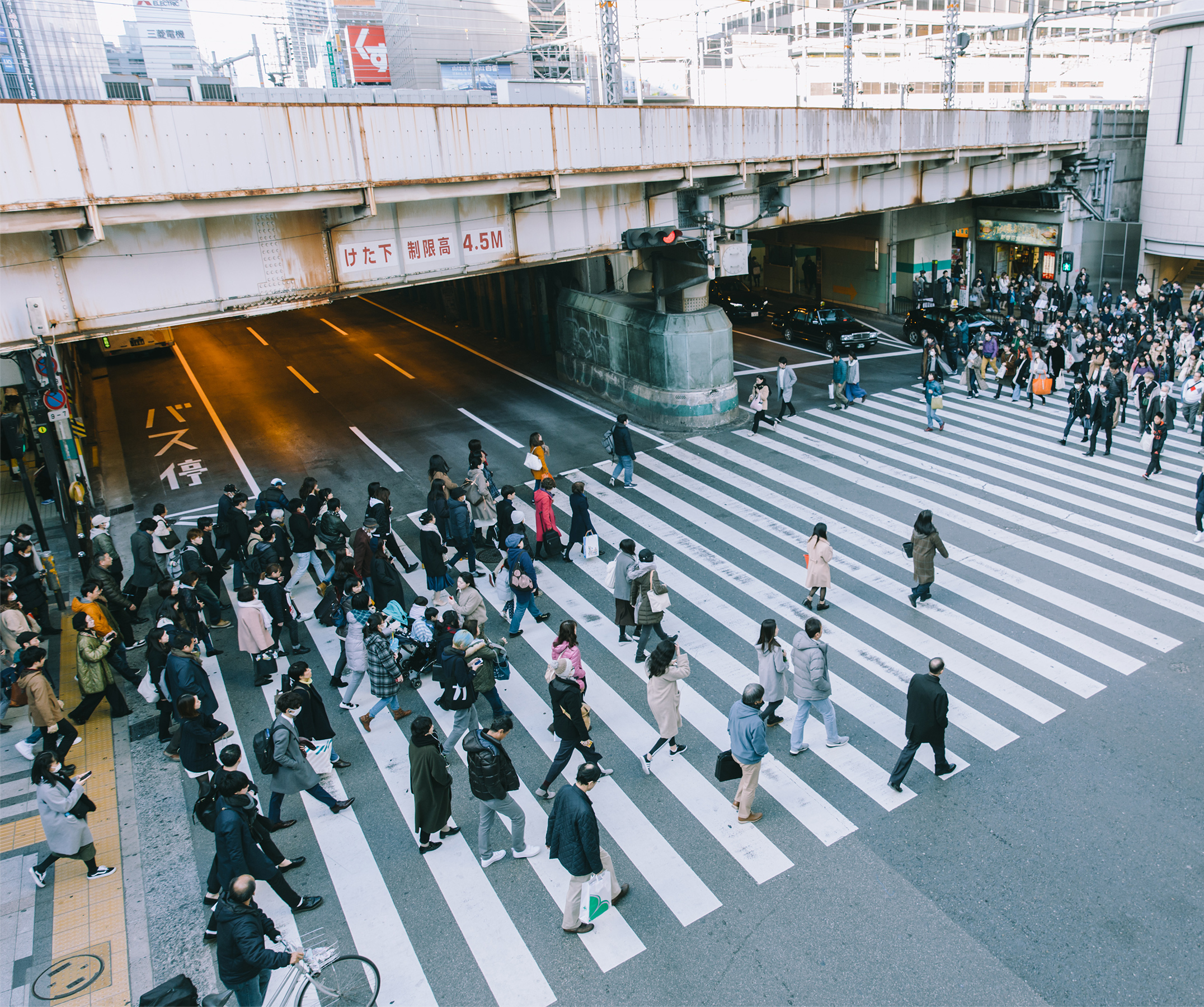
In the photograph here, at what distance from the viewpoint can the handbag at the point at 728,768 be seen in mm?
8516

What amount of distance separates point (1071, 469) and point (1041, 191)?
72.6 ft

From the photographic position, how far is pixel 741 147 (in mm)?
19266

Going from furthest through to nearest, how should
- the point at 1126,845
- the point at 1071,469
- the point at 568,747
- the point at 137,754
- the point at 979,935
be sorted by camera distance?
the point at 1071,469
the point at 137,754
the point at 568,747
the point at 1126,845
the point at 979,935

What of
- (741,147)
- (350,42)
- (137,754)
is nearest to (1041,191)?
(741,147)

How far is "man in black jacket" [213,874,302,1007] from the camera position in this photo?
6.09 m

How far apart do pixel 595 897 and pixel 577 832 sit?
89 centimetres

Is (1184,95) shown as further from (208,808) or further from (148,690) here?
(208,808)

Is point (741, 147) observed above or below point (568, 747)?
above

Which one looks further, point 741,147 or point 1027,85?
point 1027,85

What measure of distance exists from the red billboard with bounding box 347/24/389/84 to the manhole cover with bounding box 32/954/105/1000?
2512 inches

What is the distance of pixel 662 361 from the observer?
→ 71.0ft

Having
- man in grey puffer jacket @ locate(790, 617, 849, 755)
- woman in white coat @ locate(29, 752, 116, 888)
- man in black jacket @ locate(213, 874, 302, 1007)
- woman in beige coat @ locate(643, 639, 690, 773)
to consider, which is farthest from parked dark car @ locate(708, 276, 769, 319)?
man in black jacket @ locate(213, 874, 302, 1007)

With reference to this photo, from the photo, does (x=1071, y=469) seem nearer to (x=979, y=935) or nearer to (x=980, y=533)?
(x=980, y=533)

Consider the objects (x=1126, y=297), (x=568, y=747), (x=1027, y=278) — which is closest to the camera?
(x=568, y=747)
